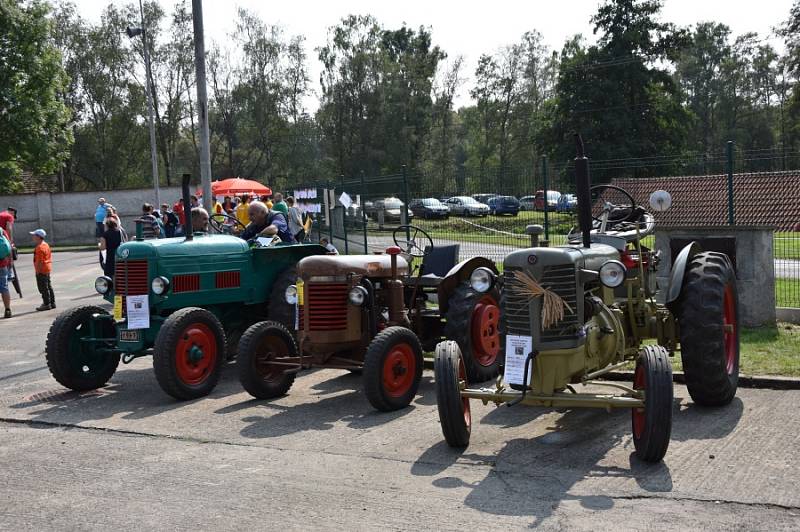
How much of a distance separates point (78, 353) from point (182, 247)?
1.50 m

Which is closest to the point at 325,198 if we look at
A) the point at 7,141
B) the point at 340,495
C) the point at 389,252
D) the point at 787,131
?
the point at 389,252

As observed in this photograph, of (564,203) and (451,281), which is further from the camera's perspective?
(564,203)

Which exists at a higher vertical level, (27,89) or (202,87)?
(27,89)

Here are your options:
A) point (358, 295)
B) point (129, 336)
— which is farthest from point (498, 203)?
point (129, 336)

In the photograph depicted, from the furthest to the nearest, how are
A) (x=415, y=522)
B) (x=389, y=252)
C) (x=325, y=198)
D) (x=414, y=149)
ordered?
1. (x=414, y=149)
2. (x=325, y=198)
3. (x=389, y=252)
4. (x=415, y=522)

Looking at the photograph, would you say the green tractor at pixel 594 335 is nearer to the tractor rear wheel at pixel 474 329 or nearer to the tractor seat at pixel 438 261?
the tractor rear wheel at pixel 474 329

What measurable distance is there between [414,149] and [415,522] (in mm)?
52394

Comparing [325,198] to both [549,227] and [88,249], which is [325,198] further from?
[88,249]

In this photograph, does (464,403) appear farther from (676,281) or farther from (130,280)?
(130,280)

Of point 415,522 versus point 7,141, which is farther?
point 7,141

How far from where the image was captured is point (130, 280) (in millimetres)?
8336

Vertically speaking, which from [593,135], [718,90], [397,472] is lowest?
[397,472]

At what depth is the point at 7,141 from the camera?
1513 inches

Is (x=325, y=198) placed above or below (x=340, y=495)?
above
